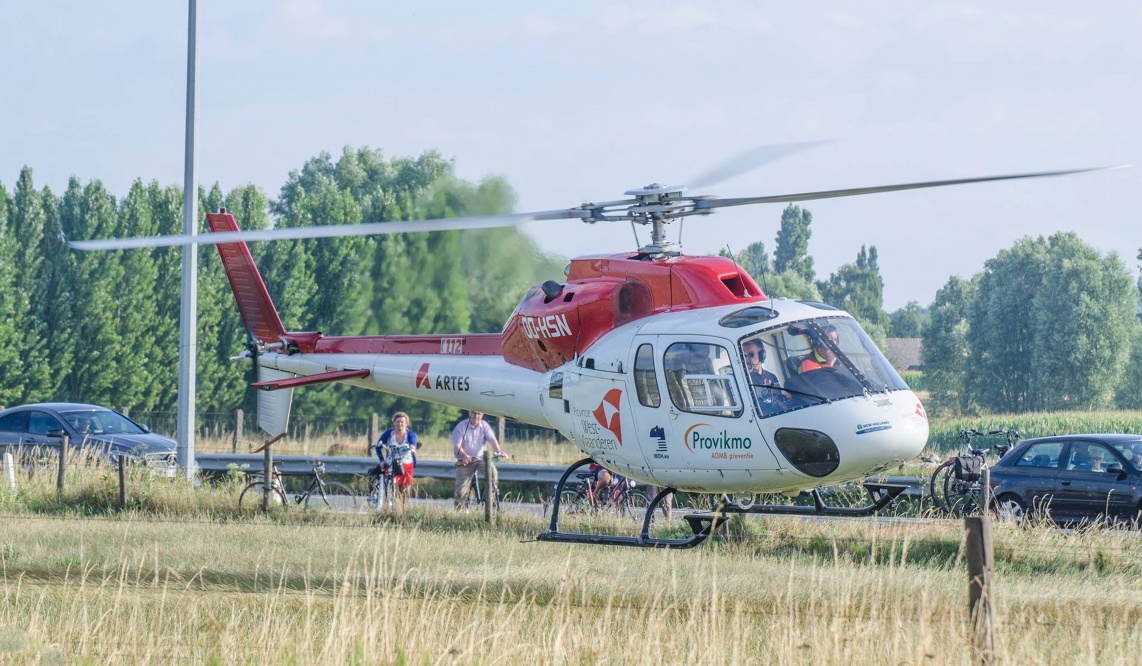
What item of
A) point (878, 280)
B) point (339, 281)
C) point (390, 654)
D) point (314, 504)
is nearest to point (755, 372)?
point (390, 654)

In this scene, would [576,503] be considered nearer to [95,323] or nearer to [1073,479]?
[1073,479]

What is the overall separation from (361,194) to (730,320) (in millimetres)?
42716

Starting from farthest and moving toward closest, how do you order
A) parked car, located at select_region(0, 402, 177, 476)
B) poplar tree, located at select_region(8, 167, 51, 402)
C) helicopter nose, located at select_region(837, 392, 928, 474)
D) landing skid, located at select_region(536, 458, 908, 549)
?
poplar tree, located at select_region(8, 167, 51, 402)
parked car, located at select_region(0, 402, 177, 476)
landing skid, located at select_region(536, 458, 908, 549)
helicopter nose, located at select_region(837, 392, 928, 474)

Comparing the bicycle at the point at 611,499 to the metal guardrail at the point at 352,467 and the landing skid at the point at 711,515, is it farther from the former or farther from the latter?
the landing skid at the point at 711,515

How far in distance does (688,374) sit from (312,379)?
579 centimetres

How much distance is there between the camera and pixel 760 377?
10.5m

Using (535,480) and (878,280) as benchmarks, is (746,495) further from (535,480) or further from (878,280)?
(878,280)

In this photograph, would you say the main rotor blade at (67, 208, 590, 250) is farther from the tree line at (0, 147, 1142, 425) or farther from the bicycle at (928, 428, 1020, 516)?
the bicycle at (928, 428, 1020, 516)

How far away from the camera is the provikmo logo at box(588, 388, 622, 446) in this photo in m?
11.5

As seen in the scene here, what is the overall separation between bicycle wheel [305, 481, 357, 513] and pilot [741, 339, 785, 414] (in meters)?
9.60

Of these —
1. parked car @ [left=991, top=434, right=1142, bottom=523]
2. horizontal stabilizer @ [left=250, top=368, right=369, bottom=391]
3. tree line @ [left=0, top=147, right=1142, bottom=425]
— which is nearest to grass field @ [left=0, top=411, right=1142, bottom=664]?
horizontal stabilizer @ [left=250, top=368, right=369, bottom=391]

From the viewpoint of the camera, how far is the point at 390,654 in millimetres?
6809

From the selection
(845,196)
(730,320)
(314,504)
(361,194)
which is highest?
(361,194)

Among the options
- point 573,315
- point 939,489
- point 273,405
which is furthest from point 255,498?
point 939,489
